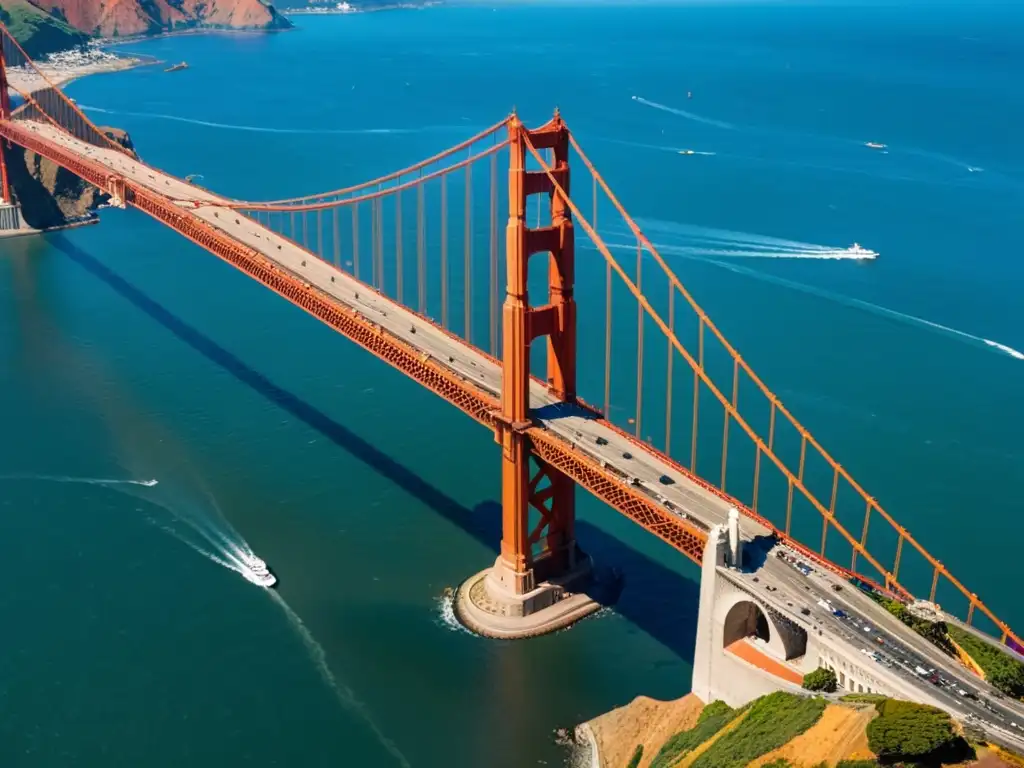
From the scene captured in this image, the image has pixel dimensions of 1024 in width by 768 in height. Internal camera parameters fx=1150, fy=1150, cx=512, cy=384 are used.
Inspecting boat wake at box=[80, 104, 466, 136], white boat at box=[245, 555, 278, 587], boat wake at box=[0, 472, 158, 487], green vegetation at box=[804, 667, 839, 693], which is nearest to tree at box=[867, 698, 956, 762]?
green vegetation at box=[804, 667, 839, 693]

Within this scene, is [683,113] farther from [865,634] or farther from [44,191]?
[865,634]

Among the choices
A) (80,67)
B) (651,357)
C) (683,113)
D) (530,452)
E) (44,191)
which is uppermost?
(80,67)

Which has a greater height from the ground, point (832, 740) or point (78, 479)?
point (832, 740)

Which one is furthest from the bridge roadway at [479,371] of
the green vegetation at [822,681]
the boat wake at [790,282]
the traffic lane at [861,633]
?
the boat wake at [790,282]

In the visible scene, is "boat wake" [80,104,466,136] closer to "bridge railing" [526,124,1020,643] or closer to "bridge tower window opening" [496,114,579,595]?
"bridge railing" [526,124,1020,643]

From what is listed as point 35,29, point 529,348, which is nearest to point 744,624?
point 529,348

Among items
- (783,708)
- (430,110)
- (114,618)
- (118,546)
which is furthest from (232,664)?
(430,110)

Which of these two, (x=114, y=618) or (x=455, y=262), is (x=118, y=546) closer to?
(x=114, y=618)
